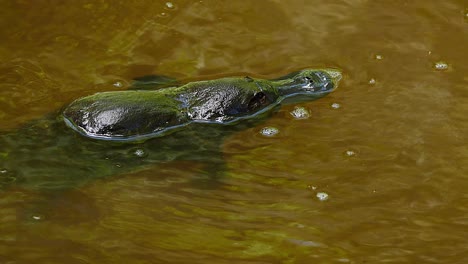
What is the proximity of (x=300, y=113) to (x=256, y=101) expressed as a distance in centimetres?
28

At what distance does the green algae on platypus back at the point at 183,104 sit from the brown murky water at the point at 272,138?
142 mm

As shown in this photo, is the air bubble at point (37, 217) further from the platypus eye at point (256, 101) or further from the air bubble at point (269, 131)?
the platypus eye at point (256, 101)

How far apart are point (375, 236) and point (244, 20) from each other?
7.85ft

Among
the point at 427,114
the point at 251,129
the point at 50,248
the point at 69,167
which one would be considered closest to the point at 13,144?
the point at 69,167

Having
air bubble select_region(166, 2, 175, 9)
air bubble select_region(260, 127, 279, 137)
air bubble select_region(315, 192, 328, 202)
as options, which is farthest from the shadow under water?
air bubble select_region(166, 2, 175, 9)

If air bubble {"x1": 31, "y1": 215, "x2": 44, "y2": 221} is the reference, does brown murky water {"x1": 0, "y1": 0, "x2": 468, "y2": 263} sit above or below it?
below

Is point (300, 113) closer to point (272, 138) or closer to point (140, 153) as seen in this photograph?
point (272, 138)

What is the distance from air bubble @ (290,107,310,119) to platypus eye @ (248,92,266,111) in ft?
0.67

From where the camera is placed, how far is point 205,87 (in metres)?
4.83

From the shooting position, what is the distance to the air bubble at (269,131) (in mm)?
4621

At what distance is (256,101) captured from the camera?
4.86m

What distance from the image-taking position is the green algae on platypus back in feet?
14.7

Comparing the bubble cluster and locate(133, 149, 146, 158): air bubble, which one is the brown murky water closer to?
the bubble cluster

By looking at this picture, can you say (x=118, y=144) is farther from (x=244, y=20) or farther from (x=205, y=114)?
(x=244, y=20)
